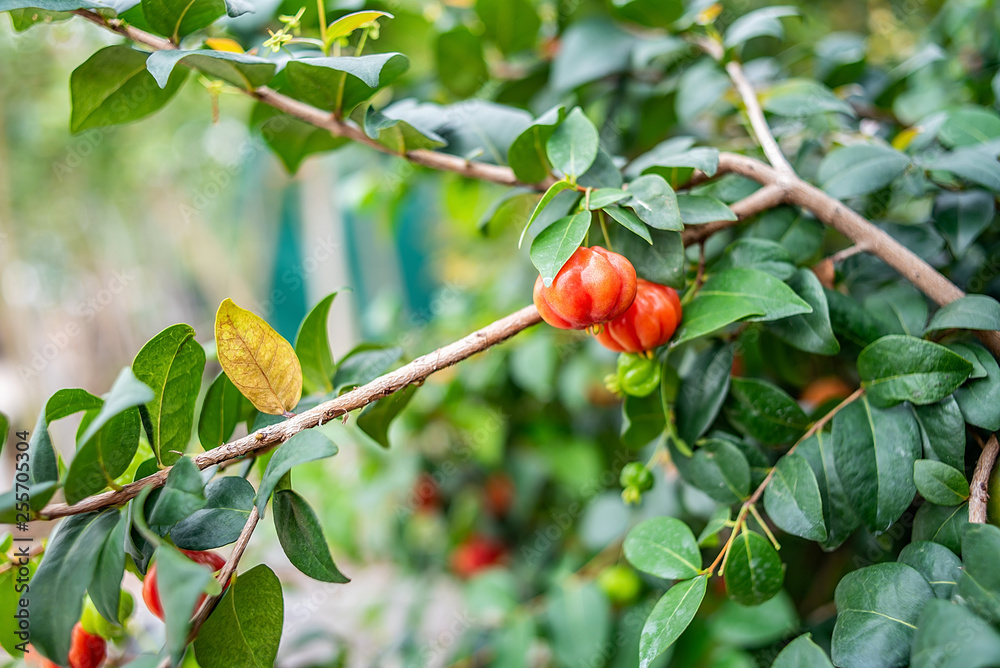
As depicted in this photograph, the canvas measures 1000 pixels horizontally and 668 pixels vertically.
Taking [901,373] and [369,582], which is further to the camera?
[369,582]

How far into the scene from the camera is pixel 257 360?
379 millimetres

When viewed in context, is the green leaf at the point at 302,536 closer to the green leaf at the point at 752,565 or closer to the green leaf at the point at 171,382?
the green leaf at the point at 171,382

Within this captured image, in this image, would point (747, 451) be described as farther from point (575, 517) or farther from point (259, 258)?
point (259, 258)

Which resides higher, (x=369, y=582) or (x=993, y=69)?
(x=993, y=69)

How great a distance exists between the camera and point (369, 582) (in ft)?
5.40

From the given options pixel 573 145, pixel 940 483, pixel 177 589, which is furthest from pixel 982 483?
pixel 177 589

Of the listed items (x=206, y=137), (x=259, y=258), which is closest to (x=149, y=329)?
(x=259, y=258)

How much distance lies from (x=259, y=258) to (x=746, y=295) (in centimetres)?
331

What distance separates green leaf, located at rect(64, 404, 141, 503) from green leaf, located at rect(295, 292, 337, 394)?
13cm

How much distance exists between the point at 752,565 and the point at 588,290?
23cm

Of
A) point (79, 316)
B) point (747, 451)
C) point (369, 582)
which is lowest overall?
point (79, 316)

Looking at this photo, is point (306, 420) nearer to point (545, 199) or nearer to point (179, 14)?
point (545, 199)

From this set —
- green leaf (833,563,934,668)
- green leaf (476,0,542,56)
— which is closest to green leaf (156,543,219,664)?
green leaf (833,563,934,668)

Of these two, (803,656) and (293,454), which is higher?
(293,454)
